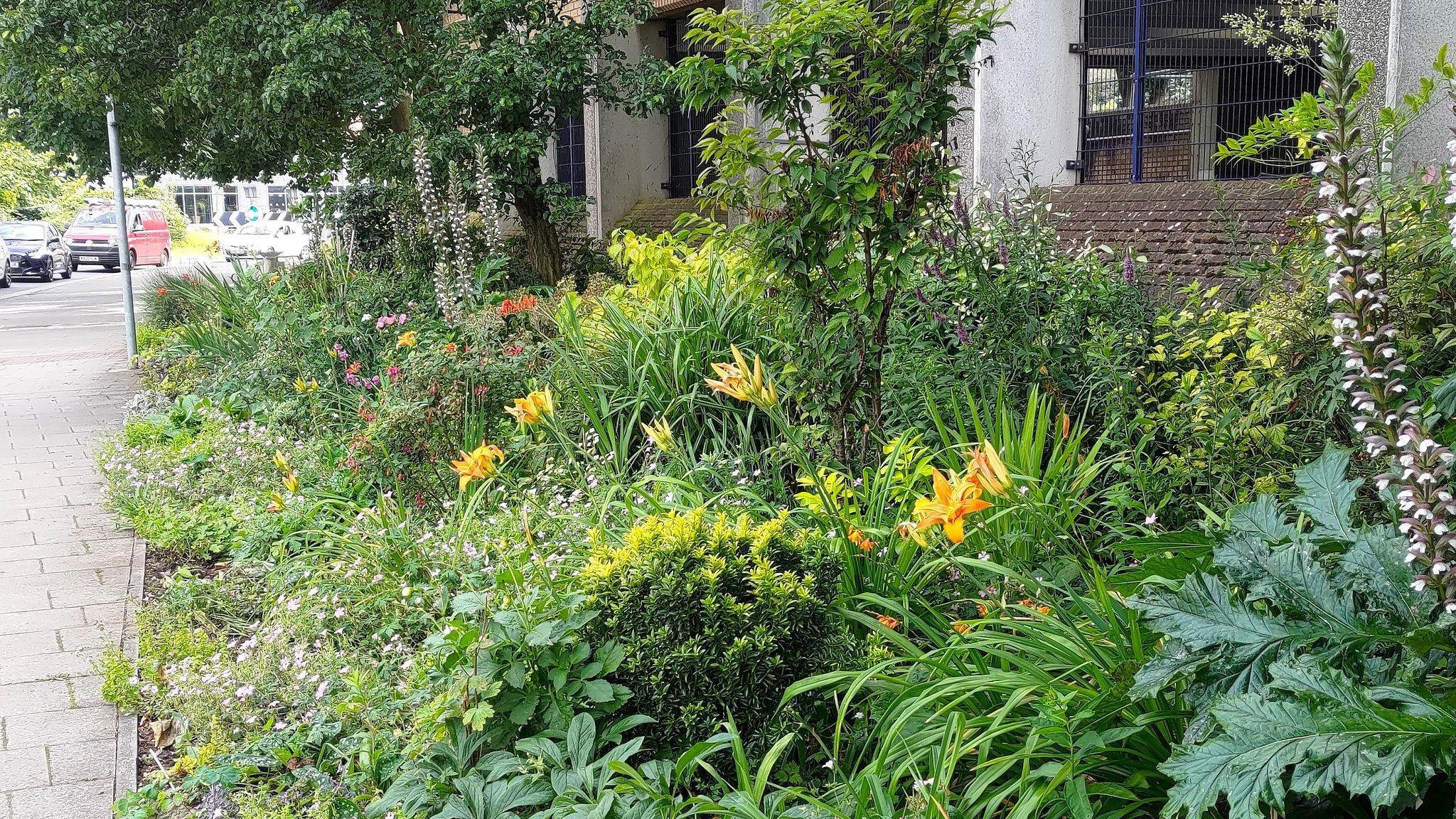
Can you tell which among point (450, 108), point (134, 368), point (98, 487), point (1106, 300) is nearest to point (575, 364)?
point (1106, 300)

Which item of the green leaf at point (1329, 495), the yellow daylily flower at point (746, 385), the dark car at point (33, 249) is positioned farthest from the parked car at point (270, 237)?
the green leaf at point (1329, 495)

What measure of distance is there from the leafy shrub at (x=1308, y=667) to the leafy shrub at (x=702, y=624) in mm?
963

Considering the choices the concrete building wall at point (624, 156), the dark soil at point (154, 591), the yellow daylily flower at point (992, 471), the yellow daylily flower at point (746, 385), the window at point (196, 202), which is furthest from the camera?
the window at point (196, 202)

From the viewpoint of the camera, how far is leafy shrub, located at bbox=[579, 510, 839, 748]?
3006mm

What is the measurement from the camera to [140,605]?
5230 mm

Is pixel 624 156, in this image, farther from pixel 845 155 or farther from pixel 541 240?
pixel 845 155

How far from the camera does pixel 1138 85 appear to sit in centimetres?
803

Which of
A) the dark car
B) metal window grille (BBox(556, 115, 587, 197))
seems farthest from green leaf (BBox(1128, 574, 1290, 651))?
the dark car

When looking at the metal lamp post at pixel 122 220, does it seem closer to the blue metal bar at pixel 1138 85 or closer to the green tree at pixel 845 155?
the green tree at pixel 845 155

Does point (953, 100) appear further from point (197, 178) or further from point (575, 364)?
point (197, 178)

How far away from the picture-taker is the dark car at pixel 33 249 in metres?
33.0

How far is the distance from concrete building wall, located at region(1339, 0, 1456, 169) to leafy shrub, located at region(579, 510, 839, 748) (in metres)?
4.61

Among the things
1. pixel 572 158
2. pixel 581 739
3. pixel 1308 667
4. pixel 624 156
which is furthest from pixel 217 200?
pixel 1308 667

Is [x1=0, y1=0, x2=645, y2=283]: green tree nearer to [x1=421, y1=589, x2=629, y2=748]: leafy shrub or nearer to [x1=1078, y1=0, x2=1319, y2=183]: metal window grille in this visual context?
[x1=1078, y1=0, x2=1319, y2=183]: metal window grille
